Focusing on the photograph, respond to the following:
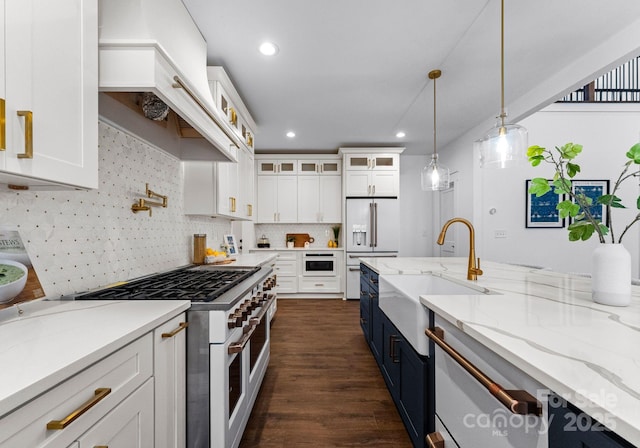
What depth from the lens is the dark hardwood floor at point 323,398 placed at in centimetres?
169

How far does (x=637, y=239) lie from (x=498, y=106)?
10.3 ft

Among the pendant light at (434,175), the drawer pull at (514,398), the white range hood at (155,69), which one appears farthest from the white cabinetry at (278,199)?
the drawer pull at (514,398)

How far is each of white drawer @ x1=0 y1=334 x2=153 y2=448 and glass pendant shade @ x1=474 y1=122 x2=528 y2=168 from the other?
2.25 m

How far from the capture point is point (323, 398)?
6.82ft

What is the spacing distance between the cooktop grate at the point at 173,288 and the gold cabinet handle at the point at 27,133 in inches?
27.4

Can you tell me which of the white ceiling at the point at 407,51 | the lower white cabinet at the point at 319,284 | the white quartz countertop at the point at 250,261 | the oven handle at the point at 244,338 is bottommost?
the lower white cabinet at the point at 319,284

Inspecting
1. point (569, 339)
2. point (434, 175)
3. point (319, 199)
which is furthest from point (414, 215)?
point (569, 339)

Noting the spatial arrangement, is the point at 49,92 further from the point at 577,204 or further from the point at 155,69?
the point at 577,204

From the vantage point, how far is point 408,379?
157cm

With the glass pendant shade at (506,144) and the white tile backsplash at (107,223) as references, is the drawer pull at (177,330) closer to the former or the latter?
the white tile backsplash at (107,223)

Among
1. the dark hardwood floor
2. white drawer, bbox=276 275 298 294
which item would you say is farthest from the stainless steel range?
white drawer, bbox=276 275 298 294

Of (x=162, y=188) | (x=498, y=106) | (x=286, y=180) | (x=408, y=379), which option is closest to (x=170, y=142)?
(x=162, y=188)

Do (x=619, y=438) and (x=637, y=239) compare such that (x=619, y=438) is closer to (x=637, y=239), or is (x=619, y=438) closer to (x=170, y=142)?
(x=170, y=142)

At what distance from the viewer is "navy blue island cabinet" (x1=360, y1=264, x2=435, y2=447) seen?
1322 mm
